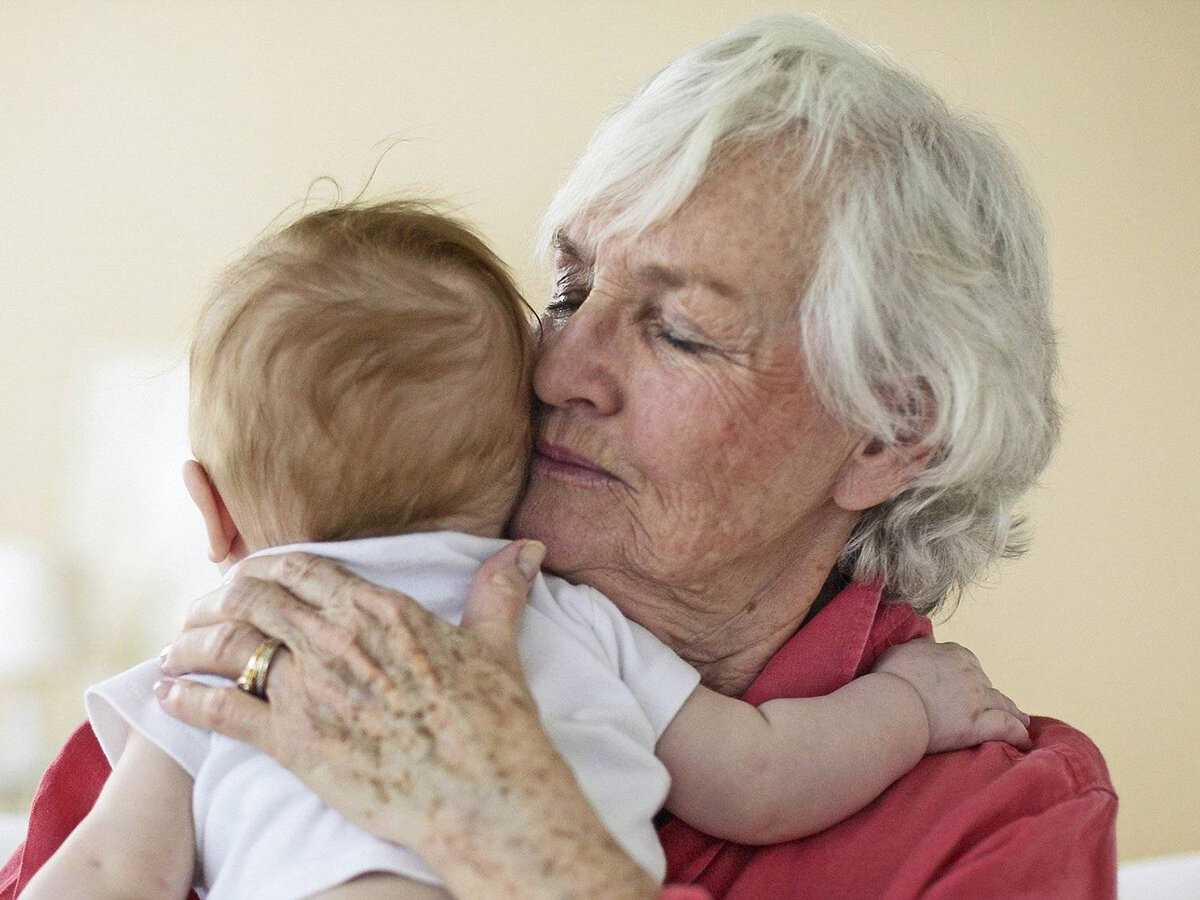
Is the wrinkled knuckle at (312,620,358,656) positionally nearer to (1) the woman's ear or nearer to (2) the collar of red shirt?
(2) the collar of red shirt

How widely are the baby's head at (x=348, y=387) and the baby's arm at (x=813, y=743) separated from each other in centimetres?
30

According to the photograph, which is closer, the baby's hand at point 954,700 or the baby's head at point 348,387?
the baby's head at point 348,387

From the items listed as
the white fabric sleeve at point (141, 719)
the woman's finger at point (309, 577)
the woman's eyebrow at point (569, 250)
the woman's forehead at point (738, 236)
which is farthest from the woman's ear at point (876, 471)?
the white fabric sleeve at point (141, 719)

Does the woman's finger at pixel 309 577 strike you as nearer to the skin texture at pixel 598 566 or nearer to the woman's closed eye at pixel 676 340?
the skin texture at pixel 598 566

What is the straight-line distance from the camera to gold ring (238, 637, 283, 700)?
1.03 metres

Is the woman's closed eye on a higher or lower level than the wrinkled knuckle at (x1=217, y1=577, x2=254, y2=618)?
higher

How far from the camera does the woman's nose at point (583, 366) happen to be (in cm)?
125

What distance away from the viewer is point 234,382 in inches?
41.5

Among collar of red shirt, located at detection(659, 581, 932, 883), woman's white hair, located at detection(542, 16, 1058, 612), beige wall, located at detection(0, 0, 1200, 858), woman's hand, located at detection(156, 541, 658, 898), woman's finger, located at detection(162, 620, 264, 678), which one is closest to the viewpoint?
woman's hand, located at detection(156, 541, 658, 898)

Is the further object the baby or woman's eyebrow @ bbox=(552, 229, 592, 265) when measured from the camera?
woman's eyebrow @ bbox=(552, 229, 592, 265)

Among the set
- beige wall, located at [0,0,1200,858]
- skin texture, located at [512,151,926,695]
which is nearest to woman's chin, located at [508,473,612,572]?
skin texture, located at [512,151,926,695]

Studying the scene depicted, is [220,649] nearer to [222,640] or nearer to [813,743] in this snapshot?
[222,640]

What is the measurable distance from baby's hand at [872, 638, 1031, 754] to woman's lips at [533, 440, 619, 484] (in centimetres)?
40

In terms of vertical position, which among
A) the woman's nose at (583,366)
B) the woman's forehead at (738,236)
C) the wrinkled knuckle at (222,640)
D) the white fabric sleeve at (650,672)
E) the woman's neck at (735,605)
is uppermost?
the woman's forehead at (738,236)
